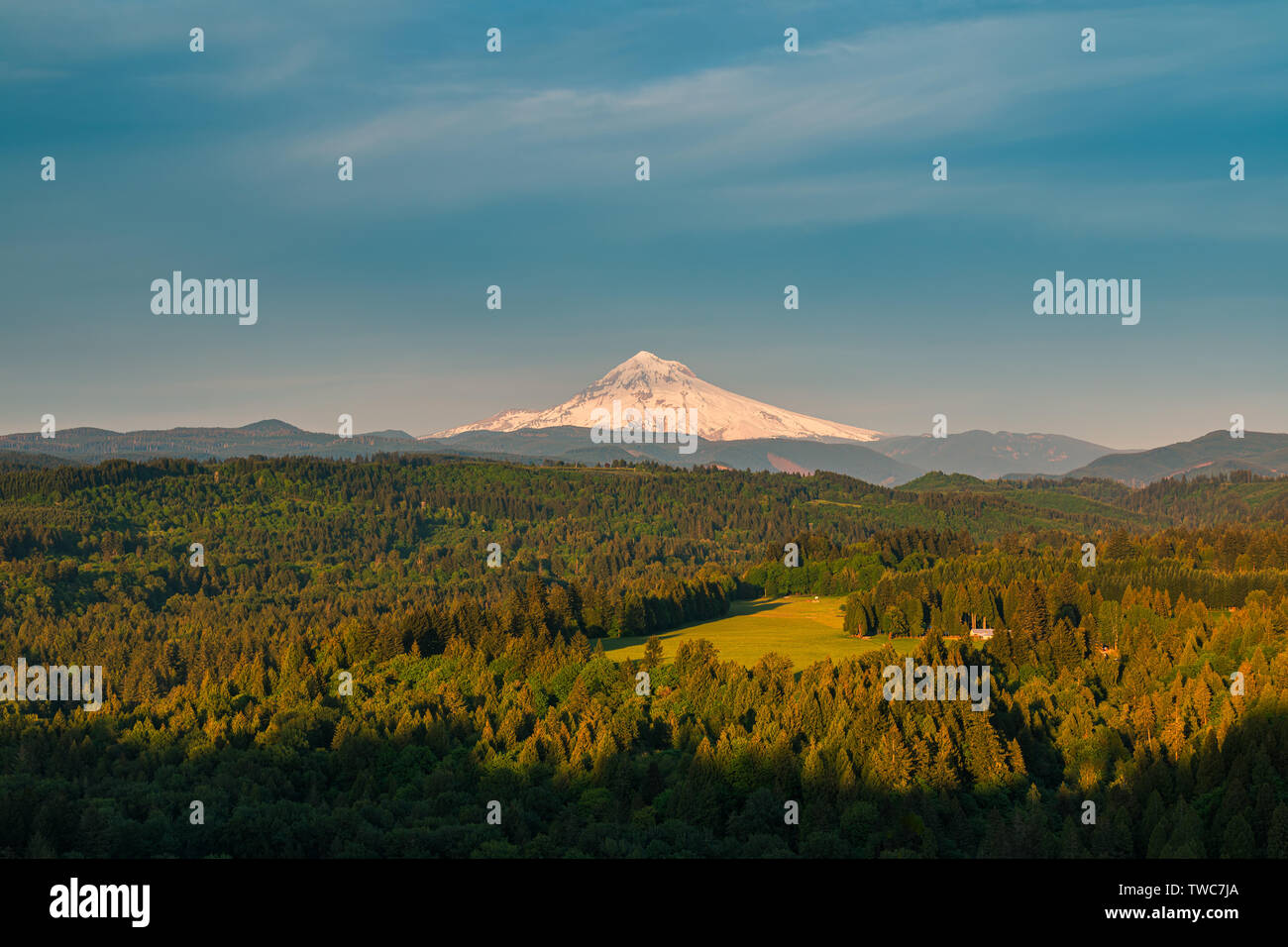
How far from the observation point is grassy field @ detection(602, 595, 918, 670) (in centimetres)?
14100

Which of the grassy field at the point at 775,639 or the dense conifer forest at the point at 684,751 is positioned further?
the grassy field at the point at 775,639

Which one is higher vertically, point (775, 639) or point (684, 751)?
point (775, 639)

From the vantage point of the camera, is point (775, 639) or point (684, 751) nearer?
point (684, 751)

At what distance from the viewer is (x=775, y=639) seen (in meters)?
154

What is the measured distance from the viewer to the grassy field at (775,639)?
141000 mm

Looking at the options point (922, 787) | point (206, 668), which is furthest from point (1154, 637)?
point (206, 668)

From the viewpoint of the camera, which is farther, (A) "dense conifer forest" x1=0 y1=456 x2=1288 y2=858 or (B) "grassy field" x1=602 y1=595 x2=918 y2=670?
(B) "grassy field" x1=602 y1=595 x2=918 y2=670
